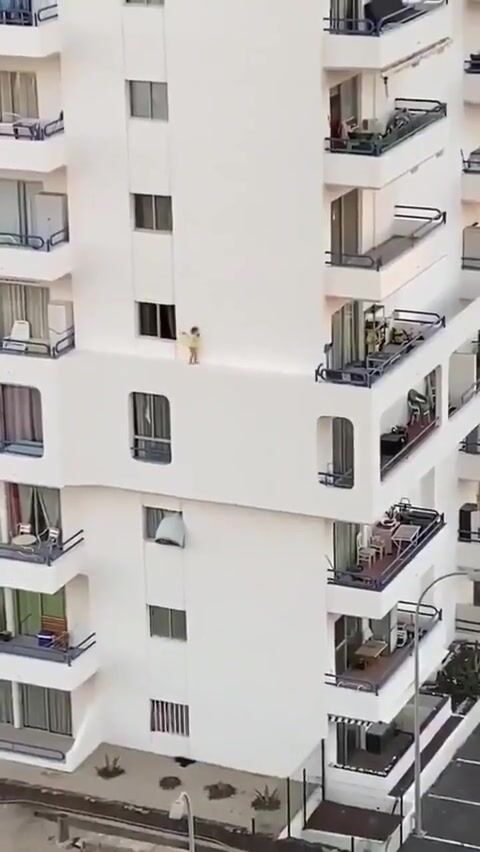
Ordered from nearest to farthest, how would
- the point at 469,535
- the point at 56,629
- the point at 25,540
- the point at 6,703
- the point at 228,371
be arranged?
1. the point at 228,371
2. the point at 25,540
3. the point at 56,629
4. the point at 6,703
5. the point at 469,535

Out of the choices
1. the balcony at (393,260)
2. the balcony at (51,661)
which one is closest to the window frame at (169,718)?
the balcony at (51,661)

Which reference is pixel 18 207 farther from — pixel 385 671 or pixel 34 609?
pixel 385 671

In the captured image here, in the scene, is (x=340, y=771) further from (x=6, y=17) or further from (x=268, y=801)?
Result: (x=6, y=17)

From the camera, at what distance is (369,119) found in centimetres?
5566

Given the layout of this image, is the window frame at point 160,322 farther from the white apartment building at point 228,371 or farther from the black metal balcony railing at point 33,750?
the black metal balcony railing at point 33,750

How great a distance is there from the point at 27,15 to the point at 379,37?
9430 millimetres

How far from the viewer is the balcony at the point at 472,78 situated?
6128 centimetres

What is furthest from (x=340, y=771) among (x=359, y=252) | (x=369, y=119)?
(x=369, y=119)

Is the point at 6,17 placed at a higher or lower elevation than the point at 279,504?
higher

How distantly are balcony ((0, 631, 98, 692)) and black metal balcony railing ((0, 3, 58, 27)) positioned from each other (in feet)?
57.1

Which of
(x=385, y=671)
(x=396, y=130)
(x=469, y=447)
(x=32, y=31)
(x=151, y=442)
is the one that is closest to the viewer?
(x=32, y=31)

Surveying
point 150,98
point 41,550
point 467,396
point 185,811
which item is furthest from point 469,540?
point 150,98

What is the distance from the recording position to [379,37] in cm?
5184

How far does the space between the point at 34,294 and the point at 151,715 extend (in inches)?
495
